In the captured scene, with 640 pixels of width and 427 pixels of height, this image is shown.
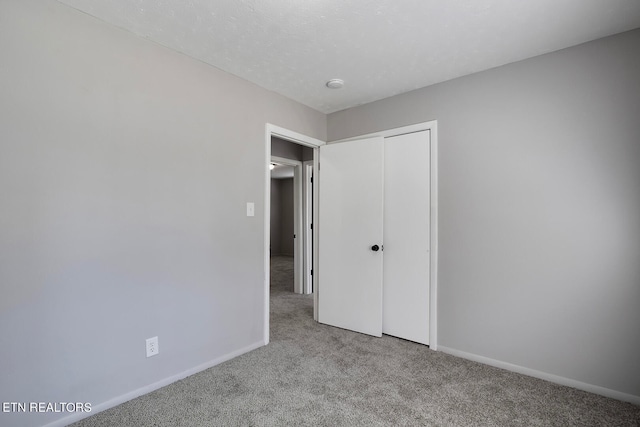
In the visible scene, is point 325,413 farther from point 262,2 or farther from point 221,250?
point 262,2

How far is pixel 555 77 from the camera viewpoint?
7.46 ft

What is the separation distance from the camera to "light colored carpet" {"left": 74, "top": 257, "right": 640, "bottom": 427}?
5.95ft

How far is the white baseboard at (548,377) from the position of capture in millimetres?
2023

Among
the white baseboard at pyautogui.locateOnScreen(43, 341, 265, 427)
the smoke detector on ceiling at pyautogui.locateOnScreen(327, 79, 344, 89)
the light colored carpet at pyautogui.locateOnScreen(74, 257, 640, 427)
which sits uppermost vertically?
the smoke detector on ceiling at pyautogui.locateOnScreen(327, 79, 344, 89)

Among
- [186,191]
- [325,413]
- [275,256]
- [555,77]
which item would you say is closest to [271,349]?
[325,413]

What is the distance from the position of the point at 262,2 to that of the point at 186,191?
139 cm

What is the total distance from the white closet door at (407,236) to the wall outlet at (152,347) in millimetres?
2092

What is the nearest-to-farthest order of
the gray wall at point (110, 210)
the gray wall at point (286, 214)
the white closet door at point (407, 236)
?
1. the gray wall at point (110, 210)
2. the white closet door at point (407, 236)
3. the gray wall at point (286, 214)

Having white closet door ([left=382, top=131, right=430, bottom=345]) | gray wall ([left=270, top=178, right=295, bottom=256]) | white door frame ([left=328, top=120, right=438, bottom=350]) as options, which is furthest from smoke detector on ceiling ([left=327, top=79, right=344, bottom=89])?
gray wall ([left=270, top=178, right=295, bottom=256])

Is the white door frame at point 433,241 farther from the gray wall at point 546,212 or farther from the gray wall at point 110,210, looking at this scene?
the gray wall at point 110,210

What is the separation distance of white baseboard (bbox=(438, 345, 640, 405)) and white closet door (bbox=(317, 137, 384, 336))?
0.78 metres

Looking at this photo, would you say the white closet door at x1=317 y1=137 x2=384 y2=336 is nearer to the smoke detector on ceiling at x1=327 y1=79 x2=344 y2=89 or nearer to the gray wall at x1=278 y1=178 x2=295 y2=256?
the smoke detector on ceiling at x1=327 y1=79 x2=344 y2=89

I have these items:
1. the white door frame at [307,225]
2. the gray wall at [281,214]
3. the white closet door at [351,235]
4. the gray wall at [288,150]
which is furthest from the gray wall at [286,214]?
the white closet door at [351,235]

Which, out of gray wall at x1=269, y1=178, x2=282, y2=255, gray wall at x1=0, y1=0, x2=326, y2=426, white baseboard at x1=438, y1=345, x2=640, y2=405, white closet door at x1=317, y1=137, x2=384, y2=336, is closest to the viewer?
gray wall at x1=0, y1=0, x2=326, y2=426
